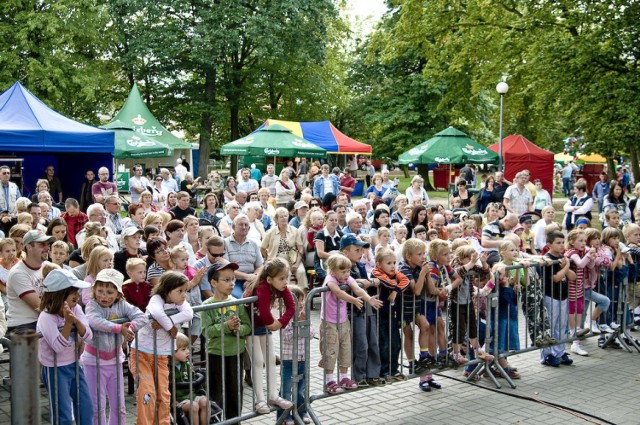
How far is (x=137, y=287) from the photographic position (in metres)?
6.39

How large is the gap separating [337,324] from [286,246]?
13.3 ft

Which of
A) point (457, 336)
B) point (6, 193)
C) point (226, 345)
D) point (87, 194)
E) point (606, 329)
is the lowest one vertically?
point (606, 329)

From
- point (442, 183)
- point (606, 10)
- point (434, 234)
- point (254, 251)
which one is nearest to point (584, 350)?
point (434, 234)

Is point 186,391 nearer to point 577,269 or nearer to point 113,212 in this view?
point 577,269

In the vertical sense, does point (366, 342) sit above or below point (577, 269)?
below

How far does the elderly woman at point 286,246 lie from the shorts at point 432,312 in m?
3.37

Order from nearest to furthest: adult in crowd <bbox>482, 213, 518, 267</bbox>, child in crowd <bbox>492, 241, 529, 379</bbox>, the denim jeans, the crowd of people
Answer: the crowd of people → the denim jeans → child in crowd <bbox>492, 241, 529, 379</bbox> → adult in crowd <bbox>482, 213, 518, 267</bbox>

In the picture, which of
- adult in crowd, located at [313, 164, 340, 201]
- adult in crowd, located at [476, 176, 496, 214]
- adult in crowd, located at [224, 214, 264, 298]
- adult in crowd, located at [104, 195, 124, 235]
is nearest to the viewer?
adult in crowd, located at [224, 214, 264, 298]

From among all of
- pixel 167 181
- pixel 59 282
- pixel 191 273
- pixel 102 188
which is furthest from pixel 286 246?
pixel 167 181

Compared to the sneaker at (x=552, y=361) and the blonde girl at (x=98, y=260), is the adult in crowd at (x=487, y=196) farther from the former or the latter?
the blonde girl at (x=98, y=260)

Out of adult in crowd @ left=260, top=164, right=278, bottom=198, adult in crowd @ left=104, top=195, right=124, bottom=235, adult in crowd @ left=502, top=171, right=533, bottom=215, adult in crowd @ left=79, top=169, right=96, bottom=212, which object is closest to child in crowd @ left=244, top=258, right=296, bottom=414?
adult in crowd @ left=104, top=195, right=124, bottom=235

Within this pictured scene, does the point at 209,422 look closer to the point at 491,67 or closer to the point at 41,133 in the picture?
the point at 41,133

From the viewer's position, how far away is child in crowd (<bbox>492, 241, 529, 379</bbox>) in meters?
7.98

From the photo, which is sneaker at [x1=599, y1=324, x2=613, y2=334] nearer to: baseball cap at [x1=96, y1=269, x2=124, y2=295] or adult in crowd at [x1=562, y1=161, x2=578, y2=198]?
baseball cap at [x1=96, y1=269, x2=124, y2=295]
